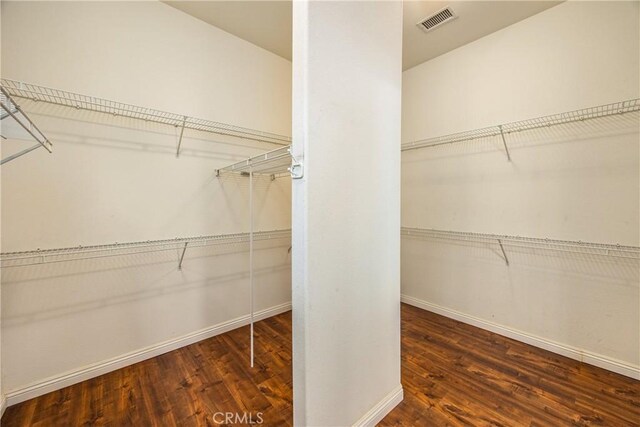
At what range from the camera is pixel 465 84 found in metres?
2.53

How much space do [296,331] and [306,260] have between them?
32cm

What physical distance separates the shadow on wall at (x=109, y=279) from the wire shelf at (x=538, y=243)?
185 cm

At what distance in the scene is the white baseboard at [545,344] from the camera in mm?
1775

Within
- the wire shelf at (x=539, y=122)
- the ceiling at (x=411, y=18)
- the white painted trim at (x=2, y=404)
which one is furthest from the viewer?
the ceiling at (x=411, y=18)

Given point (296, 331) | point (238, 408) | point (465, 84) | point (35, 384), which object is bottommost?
point (238, 408)

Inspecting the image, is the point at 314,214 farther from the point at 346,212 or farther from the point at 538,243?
the point at 538,243

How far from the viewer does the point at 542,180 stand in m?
2.10

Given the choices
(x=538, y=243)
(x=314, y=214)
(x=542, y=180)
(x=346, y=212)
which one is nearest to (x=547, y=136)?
(x=542, y=180)

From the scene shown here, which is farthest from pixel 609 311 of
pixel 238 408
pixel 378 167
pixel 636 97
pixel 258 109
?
pixel 258 109

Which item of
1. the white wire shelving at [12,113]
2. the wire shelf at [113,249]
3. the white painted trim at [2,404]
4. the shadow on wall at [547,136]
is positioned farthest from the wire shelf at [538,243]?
the white painted trim at [2,404]

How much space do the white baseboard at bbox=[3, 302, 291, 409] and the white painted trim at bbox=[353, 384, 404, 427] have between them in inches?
58.7

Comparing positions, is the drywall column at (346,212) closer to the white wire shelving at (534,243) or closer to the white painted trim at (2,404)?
the white wire shelving at (534,243)

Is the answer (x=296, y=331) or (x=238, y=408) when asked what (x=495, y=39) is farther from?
(x=238, y=408)

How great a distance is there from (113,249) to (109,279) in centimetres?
22
